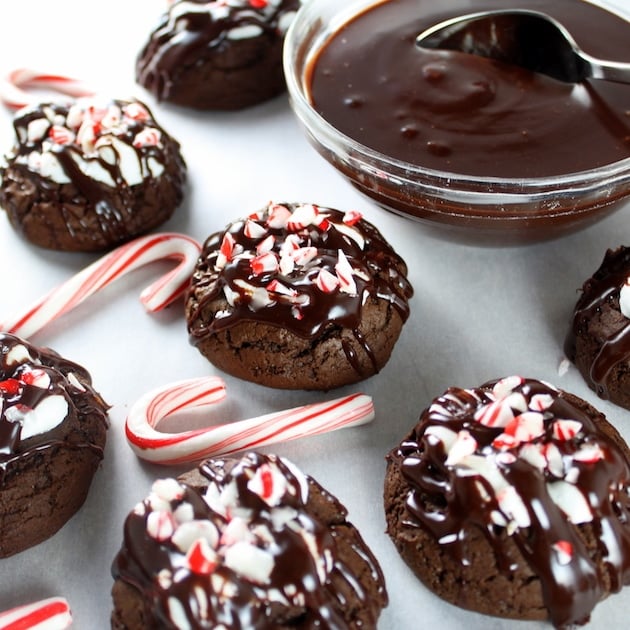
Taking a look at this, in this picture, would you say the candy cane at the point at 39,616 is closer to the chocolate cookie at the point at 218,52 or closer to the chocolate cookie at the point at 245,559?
the chocolate cookie at the point at 245,559

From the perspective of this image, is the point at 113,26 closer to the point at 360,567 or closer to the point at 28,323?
the point at 28,323

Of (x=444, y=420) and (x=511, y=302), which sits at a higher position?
(x=444, y=420)

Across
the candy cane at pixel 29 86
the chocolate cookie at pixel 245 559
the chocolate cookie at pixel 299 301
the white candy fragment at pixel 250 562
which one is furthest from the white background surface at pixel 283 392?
the white candy fragment at pixel 250 562

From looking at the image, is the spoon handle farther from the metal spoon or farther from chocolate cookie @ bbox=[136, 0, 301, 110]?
chocolate cookie @ bbox=[136, 0, 301, 110]

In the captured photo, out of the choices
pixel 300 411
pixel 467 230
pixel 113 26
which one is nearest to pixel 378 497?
pixel 300 411

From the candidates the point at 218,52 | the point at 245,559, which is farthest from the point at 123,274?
the point at 245,559

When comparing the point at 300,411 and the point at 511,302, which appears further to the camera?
the point at 511,302
